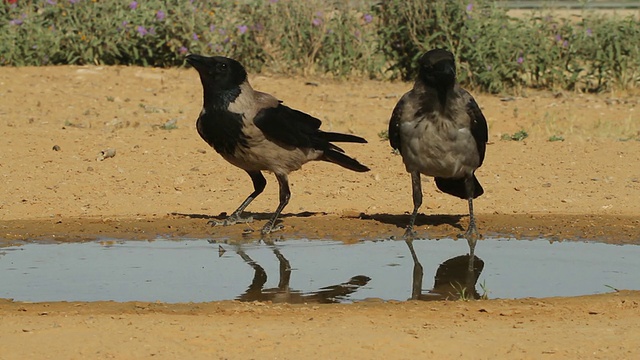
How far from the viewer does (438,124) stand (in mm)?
8578

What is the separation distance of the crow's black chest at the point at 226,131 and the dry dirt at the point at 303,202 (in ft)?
2.36

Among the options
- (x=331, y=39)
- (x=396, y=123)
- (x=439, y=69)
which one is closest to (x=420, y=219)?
(x=396, y=123)

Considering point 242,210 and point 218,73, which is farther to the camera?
point 242,210

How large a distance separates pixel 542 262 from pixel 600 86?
880cm

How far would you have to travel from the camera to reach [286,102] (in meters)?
14.7

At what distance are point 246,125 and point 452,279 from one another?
2.15 metres

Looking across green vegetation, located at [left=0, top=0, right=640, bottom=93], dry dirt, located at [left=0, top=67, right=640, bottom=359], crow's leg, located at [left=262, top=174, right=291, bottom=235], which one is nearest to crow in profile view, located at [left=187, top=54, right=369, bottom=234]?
crow's leg, located at [left=262, top=174, right=291, bottom=235]

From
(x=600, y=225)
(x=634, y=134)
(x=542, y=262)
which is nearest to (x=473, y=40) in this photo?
(x=634, y=134)

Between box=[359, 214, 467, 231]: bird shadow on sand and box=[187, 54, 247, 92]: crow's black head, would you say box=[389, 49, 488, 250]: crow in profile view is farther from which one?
box=[187, 54, 247, 92]: crow's black head

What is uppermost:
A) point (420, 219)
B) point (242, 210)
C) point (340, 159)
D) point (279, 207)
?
point (340, 159)

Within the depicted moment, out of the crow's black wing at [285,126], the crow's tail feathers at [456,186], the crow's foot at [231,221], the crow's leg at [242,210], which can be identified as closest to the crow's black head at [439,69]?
the crow's tail feathers at [456,186]

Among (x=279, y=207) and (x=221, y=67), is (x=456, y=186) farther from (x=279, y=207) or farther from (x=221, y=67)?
(x=221, y=67)

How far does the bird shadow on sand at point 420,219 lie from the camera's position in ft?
31.1

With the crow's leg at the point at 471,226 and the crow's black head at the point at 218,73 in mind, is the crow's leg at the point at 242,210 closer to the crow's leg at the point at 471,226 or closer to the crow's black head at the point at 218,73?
the crow's black head at the point at 218,73
